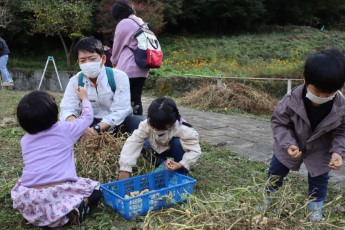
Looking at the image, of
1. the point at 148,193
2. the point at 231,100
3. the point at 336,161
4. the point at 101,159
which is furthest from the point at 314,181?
the point at 231,100

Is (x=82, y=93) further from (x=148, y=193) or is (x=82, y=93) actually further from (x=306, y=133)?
(x=306, y=133)

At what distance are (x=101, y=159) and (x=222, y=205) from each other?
1146mm

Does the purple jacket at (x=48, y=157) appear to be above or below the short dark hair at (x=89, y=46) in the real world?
below

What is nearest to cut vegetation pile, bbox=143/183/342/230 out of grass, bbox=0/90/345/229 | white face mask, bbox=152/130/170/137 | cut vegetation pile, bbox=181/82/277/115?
grass, bbox=0/90/345/229

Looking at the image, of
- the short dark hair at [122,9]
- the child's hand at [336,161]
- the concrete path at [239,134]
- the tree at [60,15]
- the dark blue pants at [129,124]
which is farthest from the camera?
the tree at [60,15]

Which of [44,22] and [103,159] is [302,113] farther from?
[44,22]

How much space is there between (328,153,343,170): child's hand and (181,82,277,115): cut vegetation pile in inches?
192


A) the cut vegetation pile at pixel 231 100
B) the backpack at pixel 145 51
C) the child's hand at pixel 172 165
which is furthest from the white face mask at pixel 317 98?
the cut vegetation pile at pixel 231 100

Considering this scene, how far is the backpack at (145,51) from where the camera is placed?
12.8 feet

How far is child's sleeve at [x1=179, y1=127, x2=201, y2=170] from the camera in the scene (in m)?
2.79

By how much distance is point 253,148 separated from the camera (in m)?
4.18

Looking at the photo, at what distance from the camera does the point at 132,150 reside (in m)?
2.83

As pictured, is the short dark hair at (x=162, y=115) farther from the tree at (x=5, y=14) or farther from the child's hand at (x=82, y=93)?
the tree at (x=5, y=14)

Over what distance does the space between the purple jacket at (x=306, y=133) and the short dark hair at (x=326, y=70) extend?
0.74 feet
